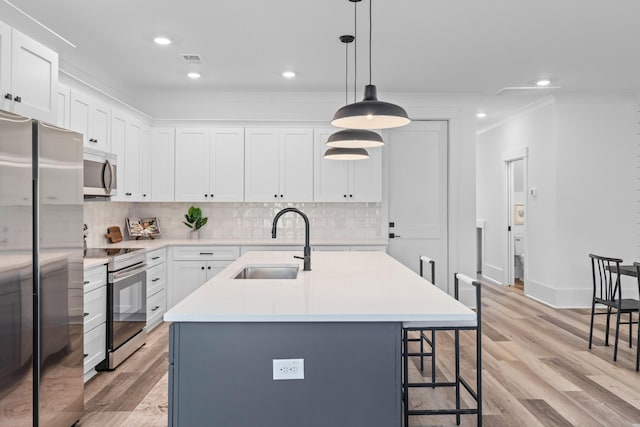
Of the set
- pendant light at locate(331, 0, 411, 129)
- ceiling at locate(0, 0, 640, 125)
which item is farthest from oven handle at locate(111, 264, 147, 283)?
pendant light at locate(331, 0, 411, 129)

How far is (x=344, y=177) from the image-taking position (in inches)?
207

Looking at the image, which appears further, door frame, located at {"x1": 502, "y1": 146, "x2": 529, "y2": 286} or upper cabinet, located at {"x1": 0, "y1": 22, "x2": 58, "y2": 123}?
door frame, located at {"x1": 502, "y1": 146, "x2": 529, "y2": 286}

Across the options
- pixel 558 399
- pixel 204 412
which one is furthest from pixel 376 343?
pixel 558 399

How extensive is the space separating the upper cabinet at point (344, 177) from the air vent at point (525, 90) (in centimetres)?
172

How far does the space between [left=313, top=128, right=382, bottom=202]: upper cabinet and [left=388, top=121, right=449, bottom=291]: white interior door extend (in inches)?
14.3

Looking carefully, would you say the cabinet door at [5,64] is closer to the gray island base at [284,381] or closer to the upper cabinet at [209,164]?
the gray island base at [284,381]

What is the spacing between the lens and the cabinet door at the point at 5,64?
2.28m

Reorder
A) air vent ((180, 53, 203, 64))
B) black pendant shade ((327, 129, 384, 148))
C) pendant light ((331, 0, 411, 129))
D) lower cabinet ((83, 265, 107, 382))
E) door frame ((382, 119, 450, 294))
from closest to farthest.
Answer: pendant light ((331, 0, 411, 129)) < black pendant shade ((327, 129, 384, 148)) < lower cabinet ((83, 265, 107, 382)) < air vent ((180, 53, 203, 64)) < door frame ((382, 119, 450, 294))

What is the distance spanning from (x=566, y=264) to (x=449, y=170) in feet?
6.40

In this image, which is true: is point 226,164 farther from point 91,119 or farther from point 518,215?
point 518,215

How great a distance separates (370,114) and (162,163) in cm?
374

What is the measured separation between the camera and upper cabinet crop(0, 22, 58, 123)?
2312 mm

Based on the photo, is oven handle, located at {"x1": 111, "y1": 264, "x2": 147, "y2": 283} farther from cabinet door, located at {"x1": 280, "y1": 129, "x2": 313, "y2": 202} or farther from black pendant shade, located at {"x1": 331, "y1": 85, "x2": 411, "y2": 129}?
black pendant shade, located at {"x1": 331, "y1": 85, "x2": 411, "y2": 129}

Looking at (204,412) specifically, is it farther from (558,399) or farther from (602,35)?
(602,35)
